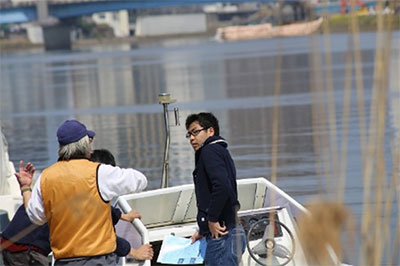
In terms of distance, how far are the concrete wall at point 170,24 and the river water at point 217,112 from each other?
2869 inches

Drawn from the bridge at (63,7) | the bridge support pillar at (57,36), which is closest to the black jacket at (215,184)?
the bridge at (63,7)

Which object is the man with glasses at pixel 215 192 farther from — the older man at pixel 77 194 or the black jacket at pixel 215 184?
the older man at pixel 77 194

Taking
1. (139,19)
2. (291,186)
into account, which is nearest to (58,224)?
(291,186)

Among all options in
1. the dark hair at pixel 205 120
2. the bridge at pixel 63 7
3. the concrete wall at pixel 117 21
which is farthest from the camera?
the concrete wall at pixel 117 21

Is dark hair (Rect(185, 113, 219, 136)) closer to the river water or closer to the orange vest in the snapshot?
the river water

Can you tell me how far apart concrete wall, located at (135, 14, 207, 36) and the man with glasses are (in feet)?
402

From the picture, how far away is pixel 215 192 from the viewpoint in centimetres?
534

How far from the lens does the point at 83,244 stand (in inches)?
188

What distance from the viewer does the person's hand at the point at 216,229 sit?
17.8 ft

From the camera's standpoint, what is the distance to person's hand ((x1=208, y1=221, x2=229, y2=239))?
5.42m

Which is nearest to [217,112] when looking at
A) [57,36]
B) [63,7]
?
[63,7]

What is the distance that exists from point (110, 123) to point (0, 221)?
18.5 meters

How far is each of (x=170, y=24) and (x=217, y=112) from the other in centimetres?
10283

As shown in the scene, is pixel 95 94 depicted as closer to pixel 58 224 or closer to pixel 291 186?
pixel 291 186
